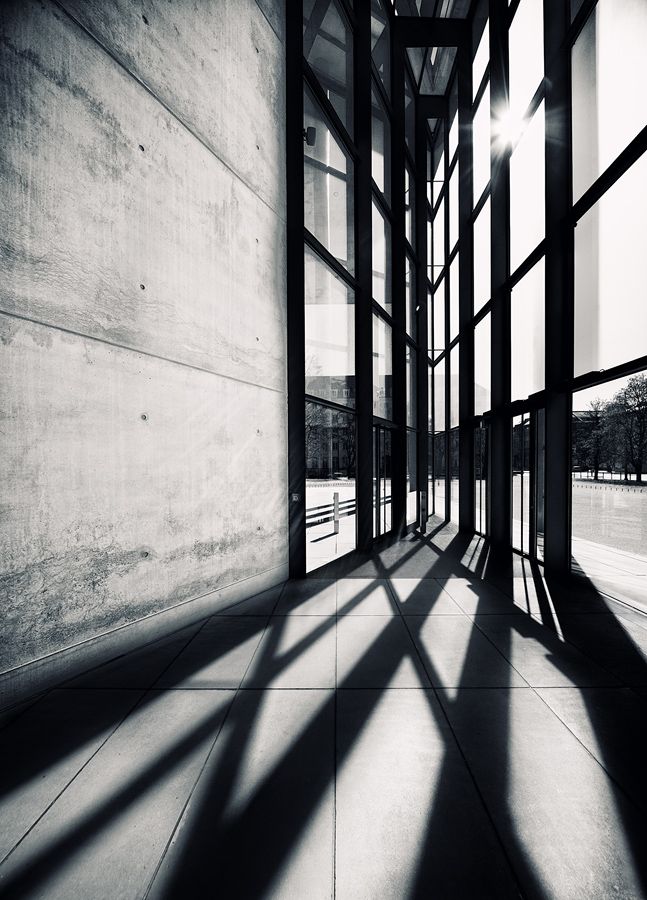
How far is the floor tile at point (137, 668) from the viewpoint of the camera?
3867 millimetres

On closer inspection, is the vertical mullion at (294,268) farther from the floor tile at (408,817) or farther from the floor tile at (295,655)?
the floor tile at (408,817)

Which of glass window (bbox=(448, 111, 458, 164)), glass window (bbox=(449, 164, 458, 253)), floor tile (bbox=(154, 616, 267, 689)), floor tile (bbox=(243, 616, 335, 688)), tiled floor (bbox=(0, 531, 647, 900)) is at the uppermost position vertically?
glass window (bbox=(448, 111, 458, 164))

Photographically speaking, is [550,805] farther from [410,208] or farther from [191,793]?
[410,208]

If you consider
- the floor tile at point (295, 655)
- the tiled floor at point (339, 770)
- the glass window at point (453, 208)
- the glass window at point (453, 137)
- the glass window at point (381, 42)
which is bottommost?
the floor tile at point (295, 655)

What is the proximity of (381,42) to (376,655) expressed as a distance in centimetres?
1654

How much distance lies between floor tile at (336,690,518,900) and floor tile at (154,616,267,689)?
1387mm

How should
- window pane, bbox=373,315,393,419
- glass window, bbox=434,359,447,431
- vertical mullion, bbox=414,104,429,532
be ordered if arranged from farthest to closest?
1. glass window, bbox=434,359,447,431
2. vertical mullion, bbox=414,104,429,532
3. window pane, bbox=373,315,393,419

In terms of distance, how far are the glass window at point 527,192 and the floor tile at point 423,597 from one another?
727cm

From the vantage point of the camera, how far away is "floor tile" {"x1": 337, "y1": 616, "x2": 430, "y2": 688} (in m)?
3.88

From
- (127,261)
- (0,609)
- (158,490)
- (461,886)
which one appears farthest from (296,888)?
(127,261)

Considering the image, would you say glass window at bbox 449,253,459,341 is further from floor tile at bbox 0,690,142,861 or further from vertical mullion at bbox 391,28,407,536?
floor tile at bbox 0,690,142,861

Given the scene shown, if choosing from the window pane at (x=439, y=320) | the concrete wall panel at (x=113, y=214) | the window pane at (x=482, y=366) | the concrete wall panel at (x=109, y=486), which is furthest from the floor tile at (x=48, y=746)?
the window pane at (x=439, y=320)

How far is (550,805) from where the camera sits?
245 cm

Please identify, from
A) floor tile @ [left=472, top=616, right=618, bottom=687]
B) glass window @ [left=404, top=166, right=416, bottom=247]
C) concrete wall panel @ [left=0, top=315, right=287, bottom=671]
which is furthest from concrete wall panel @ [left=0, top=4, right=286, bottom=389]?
glass window @ [left=404, top=166, right=416, bottom=247]
